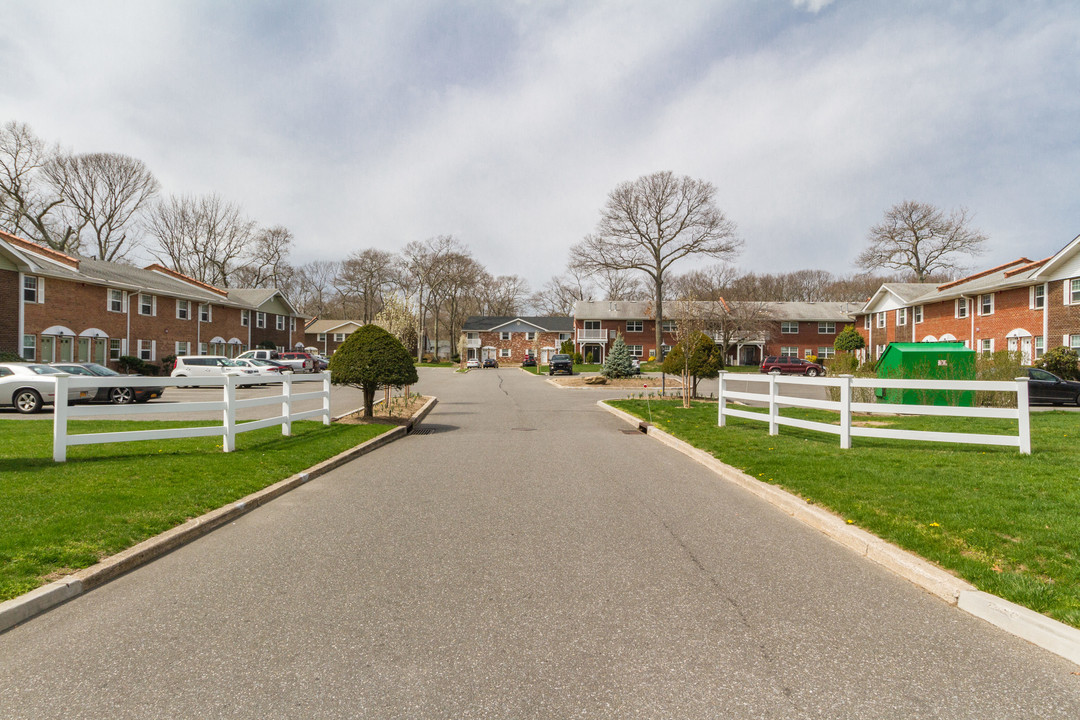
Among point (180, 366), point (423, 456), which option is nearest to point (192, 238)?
point (180, 366)

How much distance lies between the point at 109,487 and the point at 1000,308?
41140 mm

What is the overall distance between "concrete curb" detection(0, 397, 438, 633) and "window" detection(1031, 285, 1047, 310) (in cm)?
3636

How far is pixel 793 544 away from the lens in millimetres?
5891

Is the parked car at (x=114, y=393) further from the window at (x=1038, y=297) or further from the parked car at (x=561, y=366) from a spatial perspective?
the window at (x=1038, y=297)

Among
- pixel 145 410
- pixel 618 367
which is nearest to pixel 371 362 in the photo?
pixel 145 410

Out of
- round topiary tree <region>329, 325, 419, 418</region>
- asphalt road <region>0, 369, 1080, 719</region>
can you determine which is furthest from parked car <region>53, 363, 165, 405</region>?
asphalt road <region>0, 369, 1080, 719</region>

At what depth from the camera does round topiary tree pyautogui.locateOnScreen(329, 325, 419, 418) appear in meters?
14.9

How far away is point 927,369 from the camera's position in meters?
17.7

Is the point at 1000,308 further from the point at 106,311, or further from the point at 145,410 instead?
the point at 106,311

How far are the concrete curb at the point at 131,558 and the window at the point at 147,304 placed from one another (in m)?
34.9

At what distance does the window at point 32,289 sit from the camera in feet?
96.3

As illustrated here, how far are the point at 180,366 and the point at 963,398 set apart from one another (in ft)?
Answer: 103

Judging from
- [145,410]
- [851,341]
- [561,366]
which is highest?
[851,341]

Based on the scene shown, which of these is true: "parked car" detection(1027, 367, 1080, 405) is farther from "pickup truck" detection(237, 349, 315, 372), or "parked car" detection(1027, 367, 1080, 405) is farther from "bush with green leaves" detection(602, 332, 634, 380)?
"pickup truck" detection(237, 349, 315, 372)
